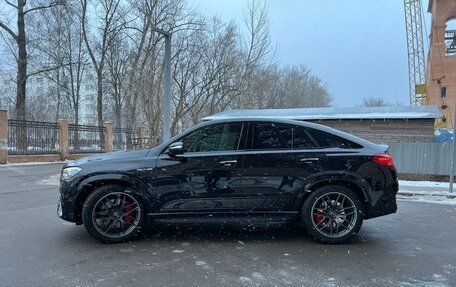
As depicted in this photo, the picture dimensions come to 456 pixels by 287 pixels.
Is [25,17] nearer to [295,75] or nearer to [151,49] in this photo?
[151,49]

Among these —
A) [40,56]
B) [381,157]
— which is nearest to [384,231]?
[381,157]

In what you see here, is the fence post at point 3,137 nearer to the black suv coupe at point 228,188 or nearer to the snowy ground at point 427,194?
the black suv coupe at point 228,188

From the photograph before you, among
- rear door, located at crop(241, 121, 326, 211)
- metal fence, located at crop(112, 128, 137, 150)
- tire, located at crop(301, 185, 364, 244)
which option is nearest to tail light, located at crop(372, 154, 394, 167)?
tire, located at crop(301, 185, 364, 244)

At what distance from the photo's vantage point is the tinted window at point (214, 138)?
561cm

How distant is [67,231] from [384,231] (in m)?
5.04

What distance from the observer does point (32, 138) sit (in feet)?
76.2

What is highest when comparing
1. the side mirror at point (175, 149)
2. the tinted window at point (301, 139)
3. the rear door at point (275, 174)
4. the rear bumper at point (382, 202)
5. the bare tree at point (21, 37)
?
the bare tree at point (21, 37)

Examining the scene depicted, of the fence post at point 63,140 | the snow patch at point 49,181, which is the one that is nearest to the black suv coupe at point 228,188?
the snow patch at point 49,181

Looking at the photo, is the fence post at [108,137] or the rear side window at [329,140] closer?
the rear side window at [329,140]

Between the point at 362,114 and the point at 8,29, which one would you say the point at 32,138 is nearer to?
the point at 8,29

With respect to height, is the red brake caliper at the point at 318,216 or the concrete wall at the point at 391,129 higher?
the concrete wall at the point at 391,129

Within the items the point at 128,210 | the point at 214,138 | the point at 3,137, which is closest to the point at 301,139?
the point at 214,138

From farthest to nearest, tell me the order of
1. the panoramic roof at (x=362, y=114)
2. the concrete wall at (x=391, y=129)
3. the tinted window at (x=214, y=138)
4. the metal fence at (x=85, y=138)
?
the metal fence at (x=85, y=138) → the concrete wall at (x=391, y=129) → the panoramic roof at (x=362, y=114) → the tinted window at (x=214, y=138)

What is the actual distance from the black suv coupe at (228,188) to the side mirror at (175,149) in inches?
0.6
